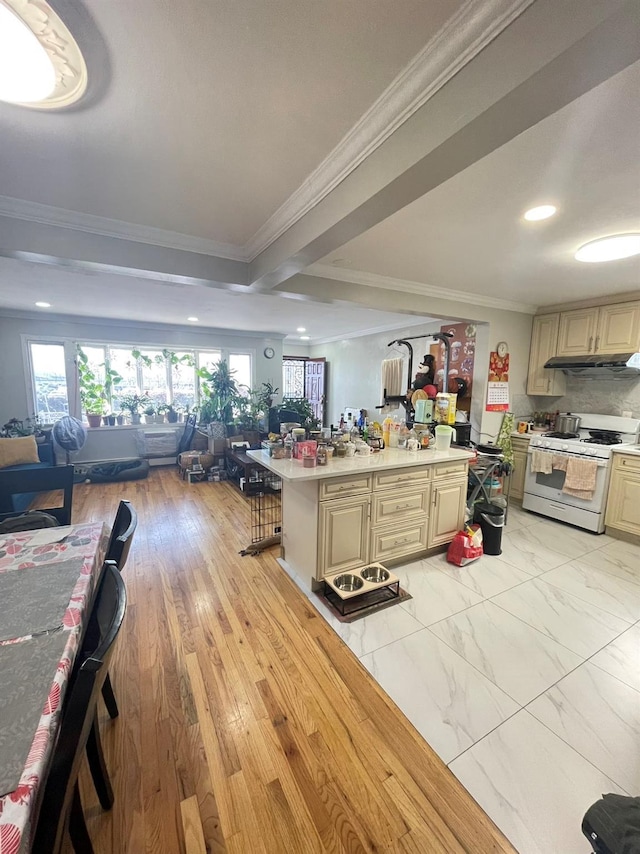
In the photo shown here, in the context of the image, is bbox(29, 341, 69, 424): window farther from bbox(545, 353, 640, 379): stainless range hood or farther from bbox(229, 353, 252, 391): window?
bbox(545, 353, 640, 379): stainless range hood

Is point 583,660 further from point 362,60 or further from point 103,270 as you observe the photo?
point 103,270

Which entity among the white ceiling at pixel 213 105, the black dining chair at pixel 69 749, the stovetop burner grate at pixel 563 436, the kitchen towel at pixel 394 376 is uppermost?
the white ceiling at pixel 213 105

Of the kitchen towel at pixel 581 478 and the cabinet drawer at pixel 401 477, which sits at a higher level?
the cabinet drawer at pixel 401 477

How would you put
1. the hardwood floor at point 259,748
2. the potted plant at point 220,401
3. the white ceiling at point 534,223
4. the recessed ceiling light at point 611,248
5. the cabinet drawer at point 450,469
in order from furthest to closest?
the potted plant at point 220,401
the cabinet drawer at point 450,469
the recessed ceiling light at point 611,248
the white ceiling at point 534,223
the hardwood floor at point 259,748

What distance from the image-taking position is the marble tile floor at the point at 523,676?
51.2 inches

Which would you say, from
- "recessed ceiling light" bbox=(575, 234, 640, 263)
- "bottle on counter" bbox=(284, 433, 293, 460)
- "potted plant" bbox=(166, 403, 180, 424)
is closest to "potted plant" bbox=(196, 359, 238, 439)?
"potted plant" bbox=(166, 403, 180, 424)

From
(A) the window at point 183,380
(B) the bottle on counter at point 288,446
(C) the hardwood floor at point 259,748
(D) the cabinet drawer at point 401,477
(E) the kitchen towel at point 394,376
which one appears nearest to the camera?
(C) the hardwood floor at point 259,748

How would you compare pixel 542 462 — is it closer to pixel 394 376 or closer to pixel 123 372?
pixel 394 376

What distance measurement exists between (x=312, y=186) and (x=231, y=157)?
392 millimetres

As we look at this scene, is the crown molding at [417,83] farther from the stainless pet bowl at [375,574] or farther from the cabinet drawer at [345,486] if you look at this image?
the stainless pet bowl at [375,574]

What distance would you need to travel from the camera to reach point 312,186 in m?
1.67

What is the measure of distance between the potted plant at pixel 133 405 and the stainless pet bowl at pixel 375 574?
523 cm

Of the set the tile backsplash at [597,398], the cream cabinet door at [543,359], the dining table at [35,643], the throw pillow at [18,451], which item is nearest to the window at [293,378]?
the throw pillow at [18,451]

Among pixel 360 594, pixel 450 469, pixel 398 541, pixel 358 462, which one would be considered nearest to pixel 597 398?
pixel 450 469
